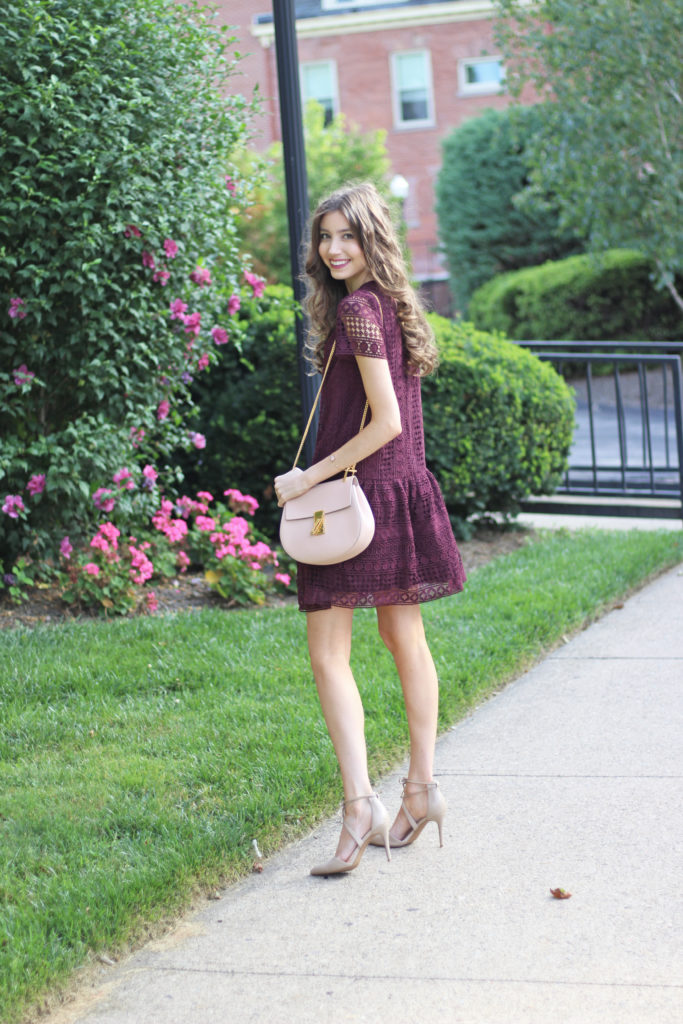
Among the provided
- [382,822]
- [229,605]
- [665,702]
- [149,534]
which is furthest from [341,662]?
[149,534]

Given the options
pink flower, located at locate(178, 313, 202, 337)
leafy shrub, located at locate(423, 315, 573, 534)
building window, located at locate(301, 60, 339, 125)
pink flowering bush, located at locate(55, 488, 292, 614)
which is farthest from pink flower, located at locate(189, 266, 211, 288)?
building window, located at locate(301, 60, 339, 125)

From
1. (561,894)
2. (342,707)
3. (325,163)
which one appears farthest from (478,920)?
(325,163)

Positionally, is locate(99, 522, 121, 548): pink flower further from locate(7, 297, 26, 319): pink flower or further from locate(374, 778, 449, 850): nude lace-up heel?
locate(374, 778, 449, 850): nude lace-up heel

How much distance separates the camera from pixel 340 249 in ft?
10.5

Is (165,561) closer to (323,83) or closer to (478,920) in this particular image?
(478,920)

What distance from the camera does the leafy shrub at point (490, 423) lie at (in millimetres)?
7363

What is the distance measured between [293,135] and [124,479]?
188cm

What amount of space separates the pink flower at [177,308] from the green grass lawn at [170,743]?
60.9 inches

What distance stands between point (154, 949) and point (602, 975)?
104 cm

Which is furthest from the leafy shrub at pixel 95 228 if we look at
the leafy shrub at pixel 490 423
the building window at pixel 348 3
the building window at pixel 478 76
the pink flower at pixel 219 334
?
the building window at pixel 348 3

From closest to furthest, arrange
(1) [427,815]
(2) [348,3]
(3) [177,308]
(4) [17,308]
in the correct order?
(1) [427,815], (4) [17,308], (3) [177,308], (2) [348,3]

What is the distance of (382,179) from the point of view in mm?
26422

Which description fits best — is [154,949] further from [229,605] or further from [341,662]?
[229,605]

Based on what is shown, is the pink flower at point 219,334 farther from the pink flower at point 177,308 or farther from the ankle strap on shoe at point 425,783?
the ankle strap on shoe at point 425,783
